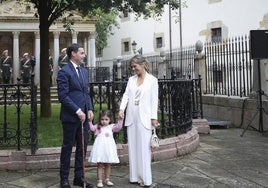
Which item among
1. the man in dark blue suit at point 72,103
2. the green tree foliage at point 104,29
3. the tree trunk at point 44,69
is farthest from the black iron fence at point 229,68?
the green tree foliage at point 104,29

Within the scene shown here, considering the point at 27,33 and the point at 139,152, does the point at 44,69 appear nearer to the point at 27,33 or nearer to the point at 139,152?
the point at 139,152

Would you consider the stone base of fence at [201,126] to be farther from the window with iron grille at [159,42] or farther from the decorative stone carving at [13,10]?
the window with iron grille at [159,42]

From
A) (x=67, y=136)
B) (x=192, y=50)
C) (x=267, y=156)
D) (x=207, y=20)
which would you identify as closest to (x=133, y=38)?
(x=207, y=20)

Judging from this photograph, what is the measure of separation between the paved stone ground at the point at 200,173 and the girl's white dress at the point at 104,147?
46 centimetres

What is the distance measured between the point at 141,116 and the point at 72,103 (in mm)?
1055

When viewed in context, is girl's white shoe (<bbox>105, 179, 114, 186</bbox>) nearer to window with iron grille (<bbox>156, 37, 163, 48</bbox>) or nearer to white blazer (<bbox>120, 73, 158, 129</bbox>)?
white blazer (<bbox>120, 73, 158, 129</bbox>)

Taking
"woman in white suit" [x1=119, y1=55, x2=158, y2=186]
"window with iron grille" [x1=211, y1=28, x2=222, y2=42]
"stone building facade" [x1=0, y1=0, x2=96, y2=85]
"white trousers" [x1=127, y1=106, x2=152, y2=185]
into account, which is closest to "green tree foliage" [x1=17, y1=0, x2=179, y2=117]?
"woman in white suit" [x1=119, y1=55, x2=158, y2=186]

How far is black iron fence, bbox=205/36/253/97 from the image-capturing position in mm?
12359

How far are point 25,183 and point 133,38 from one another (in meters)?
30.6

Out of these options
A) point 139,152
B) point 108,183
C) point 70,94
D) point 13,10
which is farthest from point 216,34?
point 70,94

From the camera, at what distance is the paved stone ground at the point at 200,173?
6027 mm

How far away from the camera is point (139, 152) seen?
228 inches

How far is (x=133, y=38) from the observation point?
35.8 metres

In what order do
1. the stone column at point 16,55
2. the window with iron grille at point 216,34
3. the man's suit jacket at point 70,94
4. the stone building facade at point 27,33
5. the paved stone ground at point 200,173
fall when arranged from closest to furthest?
the man's suit jacket at point 70,94 → the paved stone ground at point 200,173 → the window with iron grille at point 216,34 → the stone column at point 16,55 → the stone building facade at point 27,33
